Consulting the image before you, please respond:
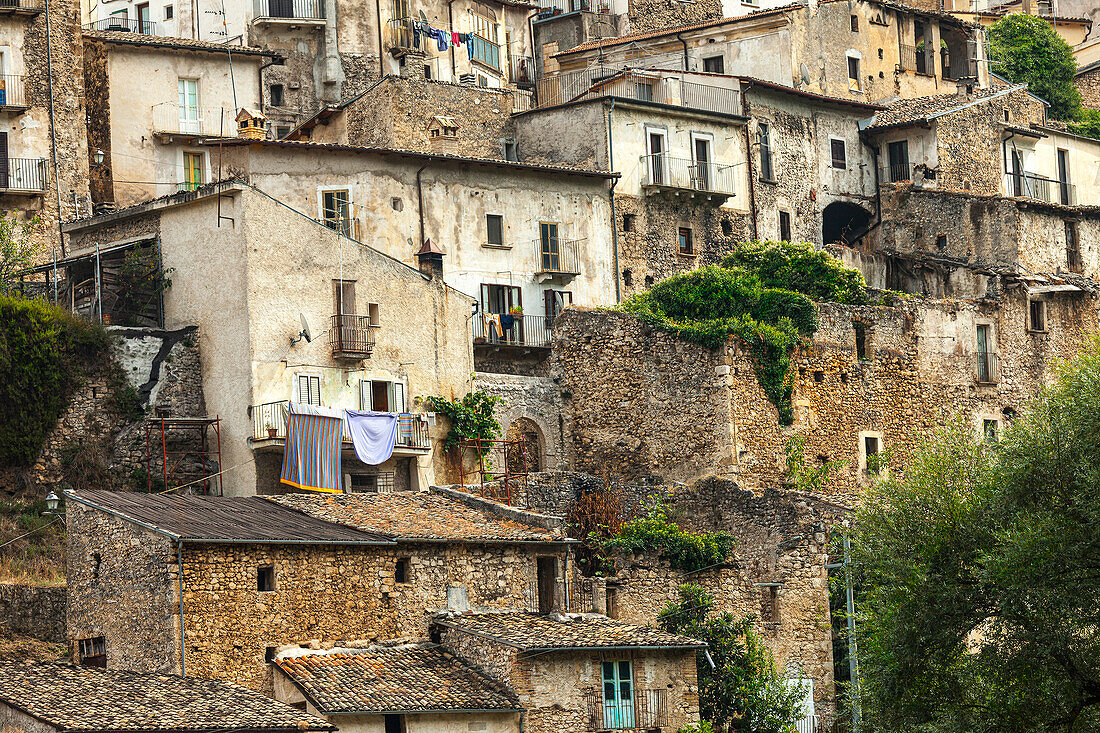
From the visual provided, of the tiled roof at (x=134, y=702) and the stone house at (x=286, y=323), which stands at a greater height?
the stone house at (x=286, y=323)

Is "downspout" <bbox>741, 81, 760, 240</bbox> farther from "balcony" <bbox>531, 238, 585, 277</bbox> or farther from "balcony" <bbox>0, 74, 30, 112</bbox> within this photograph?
"balcony" <bbox>0, 74, 30, 112</bbox>

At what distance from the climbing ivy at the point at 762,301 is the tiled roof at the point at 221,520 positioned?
15.5 m

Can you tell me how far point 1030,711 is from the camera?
110 feet

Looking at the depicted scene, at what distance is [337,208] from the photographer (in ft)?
185

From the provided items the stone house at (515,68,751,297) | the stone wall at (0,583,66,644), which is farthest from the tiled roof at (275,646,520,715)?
the stone house at (515,68,751,297)

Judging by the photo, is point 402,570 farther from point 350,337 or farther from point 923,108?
point 923,108

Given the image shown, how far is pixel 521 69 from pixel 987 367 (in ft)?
81.4

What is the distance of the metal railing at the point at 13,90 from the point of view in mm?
60281

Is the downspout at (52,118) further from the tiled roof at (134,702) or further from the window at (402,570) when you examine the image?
the tiled roof at (134,702)

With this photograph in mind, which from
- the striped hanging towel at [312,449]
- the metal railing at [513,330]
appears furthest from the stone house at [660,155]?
the striped hanging towel at [312,449]

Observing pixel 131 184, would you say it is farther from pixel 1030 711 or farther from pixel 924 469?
pixel 1030 711

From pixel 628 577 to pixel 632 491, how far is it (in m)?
4.36

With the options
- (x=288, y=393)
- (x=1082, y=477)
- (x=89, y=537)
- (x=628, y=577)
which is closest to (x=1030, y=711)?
(x=1082, y=477)

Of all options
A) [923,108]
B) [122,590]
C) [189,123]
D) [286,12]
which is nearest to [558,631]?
[122,590]
